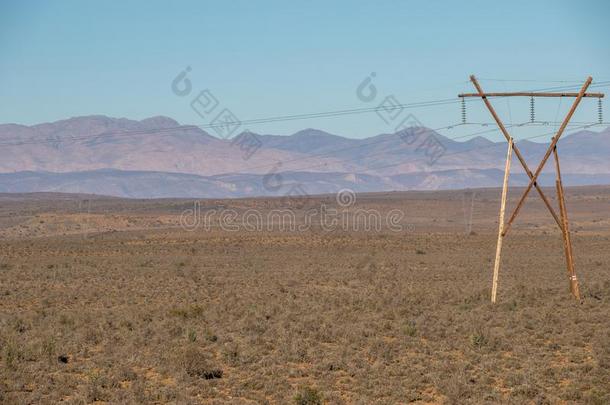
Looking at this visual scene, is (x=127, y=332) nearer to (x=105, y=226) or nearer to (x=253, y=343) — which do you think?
(x=253, y=343)

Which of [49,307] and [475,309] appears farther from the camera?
[49,307]

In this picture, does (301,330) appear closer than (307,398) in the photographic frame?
No

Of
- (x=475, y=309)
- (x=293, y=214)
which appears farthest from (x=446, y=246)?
(x=293, y=214)

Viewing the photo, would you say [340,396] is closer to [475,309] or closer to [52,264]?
[475,309]

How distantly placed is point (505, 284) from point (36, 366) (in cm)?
2204

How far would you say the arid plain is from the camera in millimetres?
16562

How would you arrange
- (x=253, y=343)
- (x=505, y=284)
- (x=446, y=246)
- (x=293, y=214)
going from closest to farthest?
1. (x=253, y=343)
2. (x=505, y=284)
3. (x=446, y=246)
4. (x=293, y=214)

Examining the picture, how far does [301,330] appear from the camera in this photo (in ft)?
74.3

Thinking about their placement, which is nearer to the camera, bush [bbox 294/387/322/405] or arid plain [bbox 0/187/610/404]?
bush [bbox 294/387/322/405]

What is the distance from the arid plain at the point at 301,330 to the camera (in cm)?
1656

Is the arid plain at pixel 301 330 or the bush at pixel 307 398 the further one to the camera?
the arid plain at pixel 301 330

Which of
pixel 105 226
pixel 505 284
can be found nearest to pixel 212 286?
pixel 505 284

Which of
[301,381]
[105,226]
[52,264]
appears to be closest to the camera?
[301,381]

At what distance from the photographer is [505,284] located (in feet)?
115
